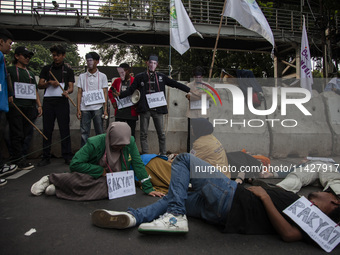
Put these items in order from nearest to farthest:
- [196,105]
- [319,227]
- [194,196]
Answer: [319,227] < [194,196] < [196,105]

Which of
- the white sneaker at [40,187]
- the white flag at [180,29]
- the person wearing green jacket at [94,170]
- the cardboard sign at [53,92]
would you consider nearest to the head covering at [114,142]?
the person wearing green jacket at [94,170]

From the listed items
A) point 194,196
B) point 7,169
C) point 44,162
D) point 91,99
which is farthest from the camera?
point 91,99

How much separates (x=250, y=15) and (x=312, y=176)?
352 centimetres

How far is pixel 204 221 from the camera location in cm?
303

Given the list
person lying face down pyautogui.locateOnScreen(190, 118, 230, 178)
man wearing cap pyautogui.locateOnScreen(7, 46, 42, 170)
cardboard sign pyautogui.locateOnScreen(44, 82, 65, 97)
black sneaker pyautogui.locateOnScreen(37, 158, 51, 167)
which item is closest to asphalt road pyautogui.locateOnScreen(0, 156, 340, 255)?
person lying face down pyautogui.locateOnScreen(190, 118, 230, 178)

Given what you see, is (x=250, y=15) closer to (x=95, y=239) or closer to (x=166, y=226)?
(x=166, y=226)

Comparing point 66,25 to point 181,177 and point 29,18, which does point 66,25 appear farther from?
point 181,177

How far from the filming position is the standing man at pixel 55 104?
5.50m

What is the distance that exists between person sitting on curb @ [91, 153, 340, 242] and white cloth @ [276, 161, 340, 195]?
1.67m

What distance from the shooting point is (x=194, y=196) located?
300 centimetres

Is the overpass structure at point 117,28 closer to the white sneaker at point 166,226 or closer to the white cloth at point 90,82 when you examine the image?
the white cloth at point 90,82

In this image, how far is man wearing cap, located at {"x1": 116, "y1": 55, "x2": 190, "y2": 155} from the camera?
18.5 ft

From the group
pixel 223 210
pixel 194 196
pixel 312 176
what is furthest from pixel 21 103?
pixel 312 176

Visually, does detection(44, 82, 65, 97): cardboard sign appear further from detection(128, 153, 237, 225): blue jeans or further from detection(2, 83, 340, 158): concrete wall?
detection(128, 153, 237, 225): blue jeans
